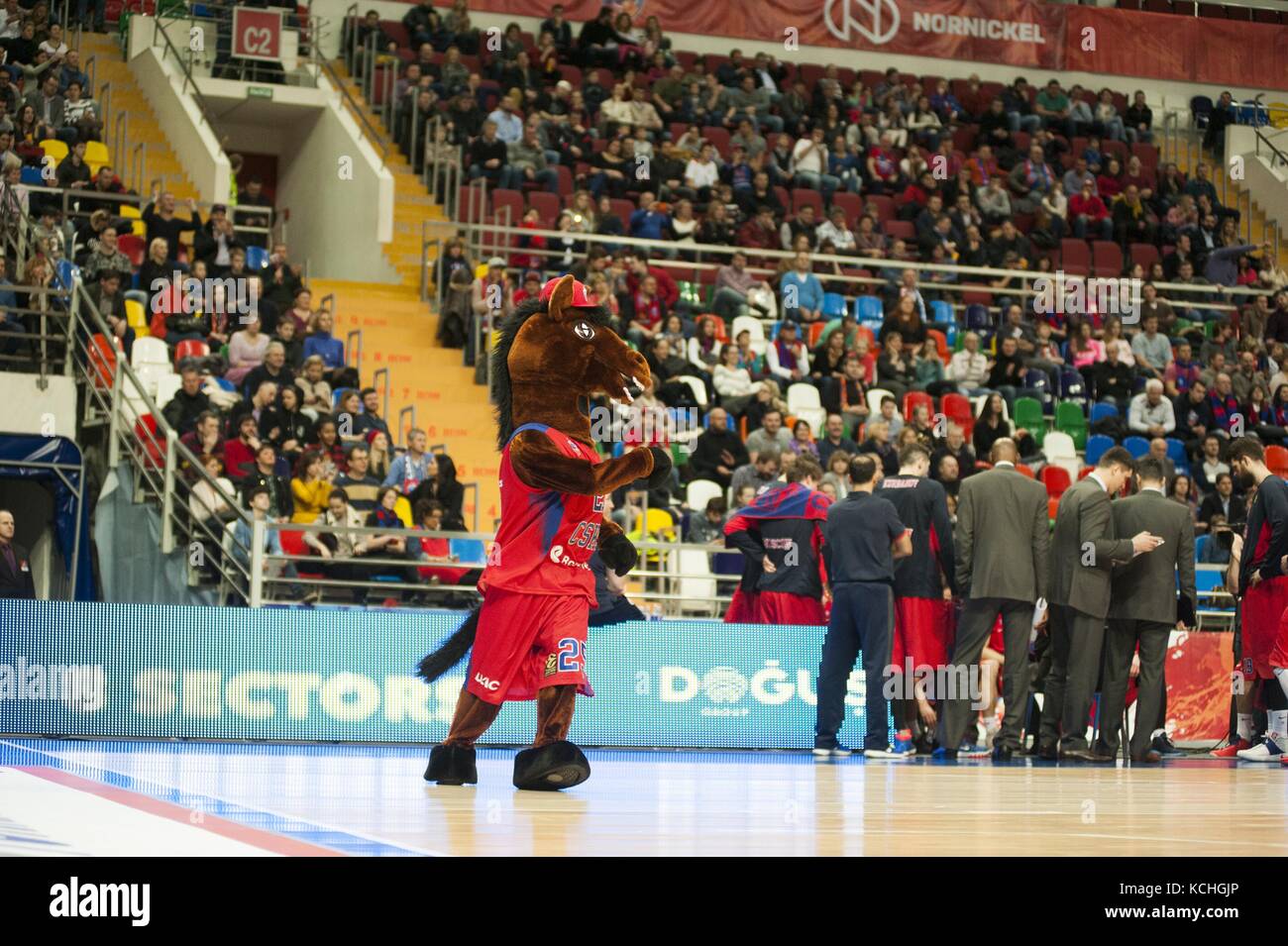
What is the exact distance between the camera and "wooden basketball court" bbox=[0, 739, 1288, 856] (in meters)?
4.71

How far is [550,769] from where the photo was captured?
6914 mm

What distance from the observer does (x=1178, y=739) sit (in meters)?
13.9

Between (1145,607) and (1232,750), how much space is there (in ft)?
5.96

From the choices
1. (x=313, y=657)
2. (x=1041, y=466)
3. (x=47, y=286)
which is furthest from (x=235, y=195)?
(x=313, y=657)

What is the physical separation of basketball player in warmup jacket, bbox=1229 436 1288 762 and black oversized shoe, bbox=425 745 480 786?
631 centimetres

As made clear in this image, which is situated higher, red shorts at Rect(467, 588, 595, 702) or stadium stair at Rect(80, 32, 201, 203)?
stadium stair at Rect(80, 32, 201, 203)

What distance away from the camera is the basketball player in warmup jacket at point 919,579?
11.7 metres

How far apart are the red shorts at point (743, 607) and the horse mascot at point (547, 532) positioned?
531cm

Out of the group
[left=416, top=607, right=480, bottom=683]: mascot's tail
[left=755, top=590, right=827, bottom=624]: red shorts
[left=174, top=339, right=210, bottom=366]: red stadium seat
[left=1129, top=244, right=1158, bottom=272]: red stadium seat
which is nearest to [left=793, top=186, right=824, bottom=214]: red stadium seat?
[left=1129, top=244, right=1158, bottom=272]: red stadium seat

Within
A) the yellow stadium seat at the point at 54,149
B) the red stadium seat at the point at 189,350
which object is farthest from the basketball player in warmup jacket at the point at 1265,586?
the yellow stadium seat at the point at 54,149

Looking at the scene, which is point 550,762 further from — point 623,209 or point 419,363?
point 623,209

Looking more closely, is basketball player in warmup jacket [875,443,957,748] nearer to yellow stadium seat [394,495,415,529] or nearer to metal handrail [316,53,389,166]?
yellow stadium seat [394,495,415,529]

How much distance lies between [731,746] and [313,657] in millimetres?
2786
